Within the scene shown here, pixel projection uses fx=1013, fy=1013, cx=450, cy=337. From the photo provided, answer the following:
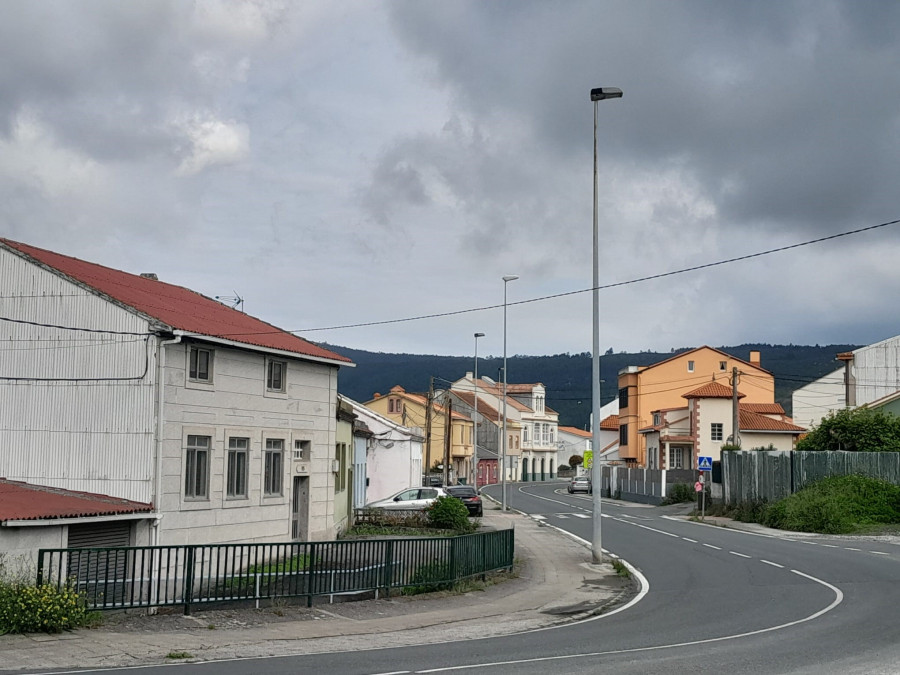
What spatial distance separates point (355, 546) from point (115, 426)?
6.61m

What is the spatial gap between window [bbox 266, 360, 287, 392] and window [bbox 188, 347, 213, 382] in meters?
2.58

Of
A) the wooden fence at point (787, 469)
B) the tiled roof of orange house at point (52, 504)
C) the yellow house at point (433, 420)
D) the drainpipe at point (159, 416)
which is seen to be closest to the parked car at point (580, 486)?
the yellow house at point (433, 420)

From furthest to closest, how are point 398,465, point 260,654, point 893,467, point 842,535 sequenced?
point 398,465, point 893,467, point 842,535, point 260,654

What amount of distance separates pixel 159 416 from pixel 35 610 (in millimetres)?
7540

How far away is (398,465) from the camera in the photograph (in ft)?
207

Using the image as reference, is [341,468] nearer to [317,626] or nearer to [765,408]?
[317,626]

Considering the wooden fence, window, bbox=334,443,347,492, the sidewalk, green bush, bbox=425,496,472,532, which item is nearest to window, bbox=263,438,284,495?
window, bbox=334,443,347,492

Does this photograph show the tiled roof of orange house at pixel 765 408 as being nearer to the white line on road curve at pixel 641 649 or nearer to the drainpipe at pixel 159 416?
the white line on road curve at pixel 641 649

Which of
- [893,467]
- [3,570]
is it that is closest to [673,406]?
[893,467]

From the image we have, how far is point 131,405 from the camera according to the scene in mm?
22297

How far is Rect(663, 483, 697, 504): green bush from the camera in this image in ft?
200

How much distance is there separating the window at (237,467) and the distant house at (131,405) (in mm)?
27

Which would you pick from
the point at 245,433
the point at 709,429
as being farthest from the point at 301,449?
the point at 709,429

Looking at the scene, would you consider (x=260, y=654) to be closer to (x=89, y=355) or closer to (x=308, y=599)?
(x=308, y=599)
